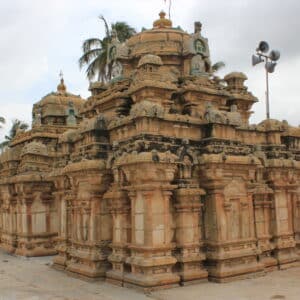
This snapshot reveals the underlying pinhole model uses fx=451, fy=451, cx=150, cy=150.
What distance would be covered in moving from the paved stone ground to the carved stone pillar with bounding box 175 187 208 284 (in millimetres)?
374

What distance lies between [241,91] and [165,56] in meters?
2.52

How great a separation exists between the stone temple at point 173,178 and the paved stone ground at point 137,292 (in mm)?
320

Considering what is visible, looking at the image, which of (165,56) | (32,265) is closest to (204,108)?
(165,56)

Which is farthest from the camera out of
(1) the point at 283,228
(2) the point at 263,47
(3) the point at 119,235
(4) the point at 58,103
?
(4) the point at 58,103

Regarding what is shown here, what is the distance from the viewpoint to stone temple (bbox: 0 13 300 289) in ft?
32.5

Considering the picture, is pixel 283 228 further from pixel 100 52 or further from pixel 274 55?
pixel 100 52

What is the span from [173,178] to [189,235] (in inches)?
54.0

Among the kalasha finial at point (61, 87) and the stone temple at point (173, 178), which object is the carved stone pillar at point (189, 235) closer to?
the stone temple at point (173, 178)

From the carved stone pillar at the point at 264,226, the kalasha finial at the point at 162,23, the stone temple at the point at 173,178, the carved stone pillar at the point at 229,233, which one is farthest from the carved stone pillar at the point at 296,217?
the kalasha finial at the point at 162,23

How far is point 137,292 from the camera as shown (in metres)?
9.40

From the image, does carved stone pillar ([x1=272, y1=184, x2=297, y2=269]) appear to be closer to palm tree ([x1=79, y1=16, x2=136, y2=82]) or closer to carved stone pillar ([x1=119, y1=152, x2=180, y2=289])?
carved stone pillar ([x1=119, y1=152, x2=180, y2=289])

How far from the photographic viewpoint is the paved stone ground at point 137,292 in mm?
9055

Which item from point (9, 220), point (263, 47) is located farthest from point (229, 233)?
point (9, 220)

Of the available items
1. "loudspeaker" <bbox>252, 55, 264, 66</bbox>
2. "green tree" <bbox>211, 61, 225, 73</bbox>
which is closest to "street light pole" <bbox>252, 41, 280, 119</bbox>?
"loudspeaker" <bbox>252, 55, 264, 66</bbox>
